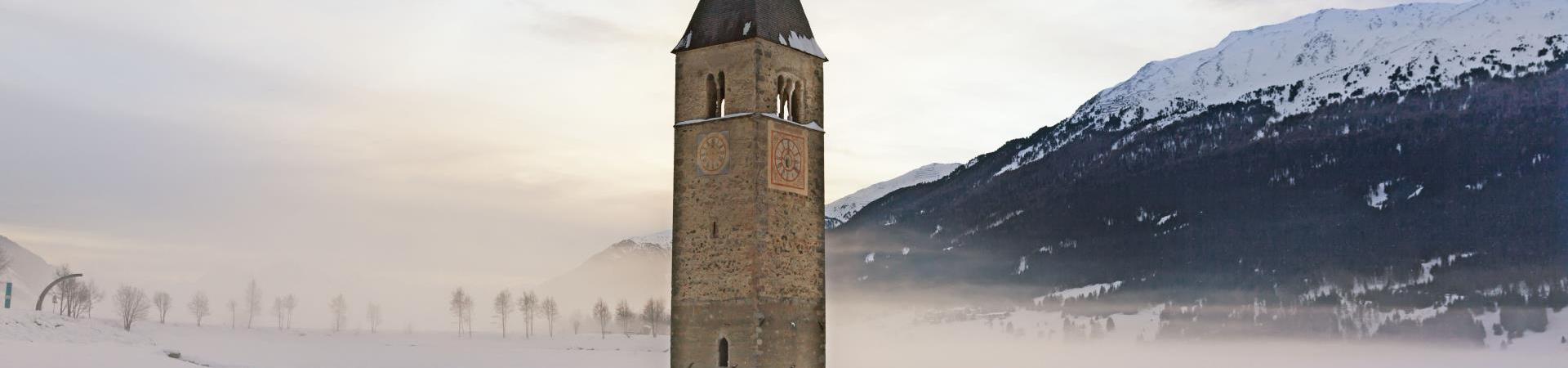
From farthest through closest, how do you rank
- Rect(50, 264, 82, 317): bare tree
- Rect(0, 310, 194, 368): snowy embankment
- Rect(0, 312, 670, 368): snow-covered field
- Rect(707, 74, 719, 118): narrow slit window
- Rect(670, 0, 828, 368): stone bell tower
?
Rect(50, 264, 82, 317): bare tree → Rect(0, 312, 670, 368): snow-covered field → Rect(0, 310, 194, 368): snowy embankment → Rect(707, 74, 719, 118): narrow slit window → Rect(670, 0, 828, 368): stone bell tower

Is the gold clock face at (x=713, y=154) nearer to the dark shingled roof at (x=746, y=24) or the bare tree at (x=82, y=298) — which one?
the dark shingled roof at (x=746, y=24)

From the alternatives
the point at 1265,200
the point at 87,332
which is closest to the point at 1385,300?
the point at 1265,200

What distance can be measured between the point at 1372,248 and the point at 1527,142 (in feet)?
72.4

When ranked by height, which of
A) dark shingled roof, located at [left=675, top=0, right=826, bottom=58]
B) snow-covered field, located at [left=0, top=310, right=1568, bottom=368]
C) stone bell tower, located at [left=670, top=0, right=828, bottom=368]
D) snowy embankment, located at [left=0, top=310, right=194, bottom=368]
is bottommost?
snow-covered field, located at [left=0, top=310, right=1568, bottom=368]

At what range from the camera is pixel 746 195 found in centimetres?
4656

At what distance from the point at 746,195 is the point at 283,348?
8118cm

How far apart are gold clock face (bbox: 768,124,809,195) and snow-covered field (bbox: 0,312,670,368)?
26.9m

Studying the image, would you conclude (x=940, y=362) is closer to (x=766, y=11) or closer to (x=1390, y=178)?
(x=1390, y=178)

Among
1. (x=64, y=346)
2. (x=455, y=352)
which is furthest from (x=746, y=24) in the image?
(x=455, y=352)

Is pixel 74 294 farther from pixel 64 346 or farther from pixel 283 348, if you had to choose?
pixel 64 346

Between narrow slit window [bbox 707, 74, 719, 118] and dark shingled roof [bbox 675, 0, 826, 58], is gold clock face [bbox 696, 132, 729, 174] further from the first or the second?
dark shingled roof [bbox 675, 0, 826, 58]

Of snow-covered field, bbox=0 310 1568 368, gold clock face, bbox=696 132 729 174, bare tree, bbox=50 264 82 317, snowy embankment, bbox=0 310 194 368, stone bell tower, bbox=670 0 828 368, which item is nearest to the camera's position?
stone bell tower, bbox=670 0 828 368

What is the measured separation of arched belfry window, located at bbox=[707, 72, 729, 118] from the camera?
48.0 m

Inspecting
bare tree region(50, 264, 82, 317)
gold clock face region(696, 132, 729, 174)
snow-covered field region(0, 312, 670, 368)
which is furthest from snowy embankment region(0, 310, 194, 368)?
bare tree region(50, 264, 82, 317)
